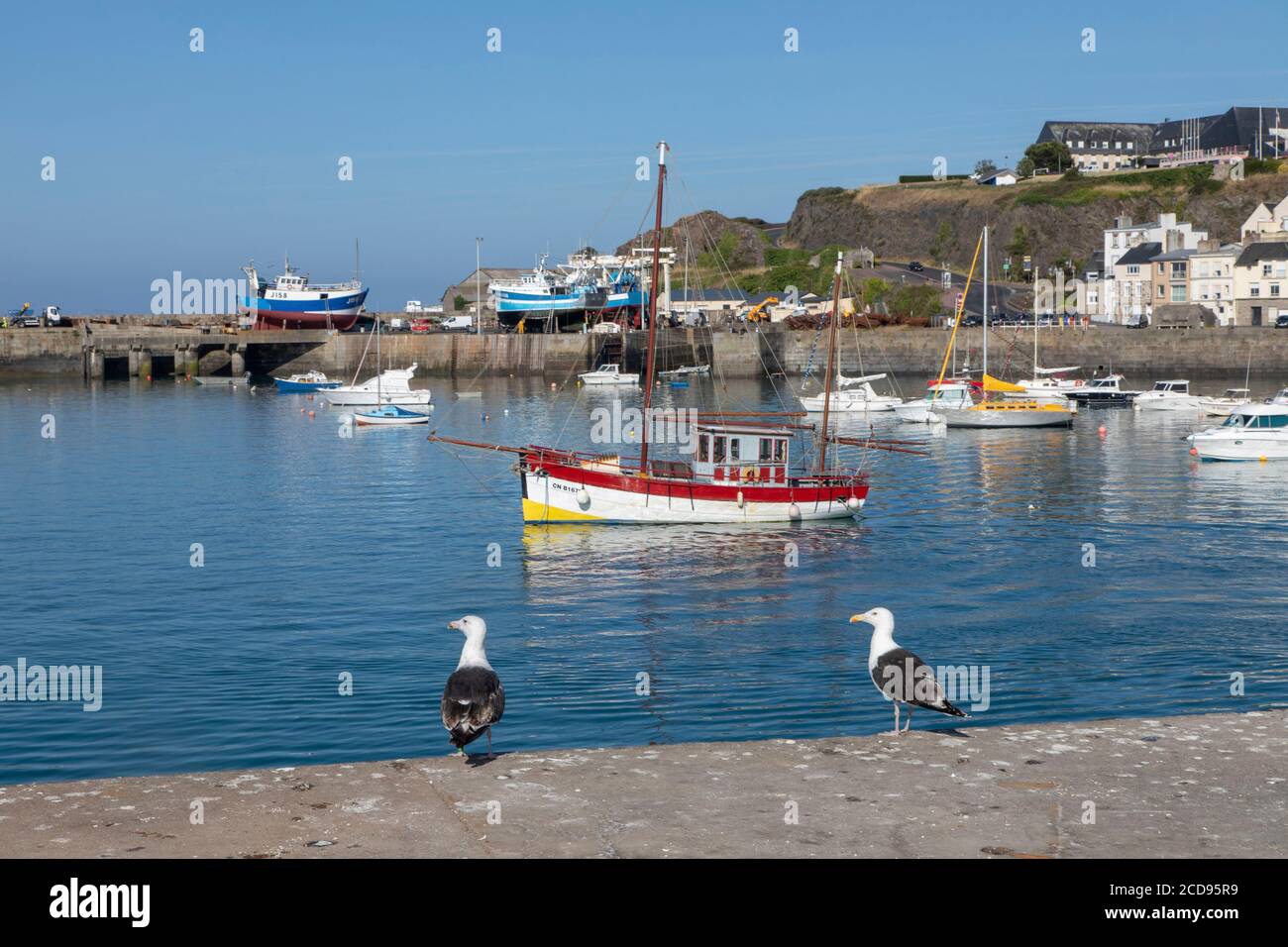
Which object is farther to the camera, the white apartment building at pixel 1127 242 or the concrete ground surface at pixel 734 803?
the white apartment building at pixel 1127 242

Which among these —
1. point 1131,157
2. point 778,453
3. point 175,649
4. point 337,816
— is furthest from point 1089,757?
point 1131,157

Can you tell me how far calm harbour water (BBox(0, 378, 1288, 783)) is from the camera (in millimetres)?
18062

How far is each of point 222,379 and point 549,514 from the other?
7705cm

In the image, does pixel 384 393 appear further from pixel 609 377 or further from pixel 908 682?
pixel 908 682

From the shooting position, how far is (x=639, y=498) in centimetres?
3541

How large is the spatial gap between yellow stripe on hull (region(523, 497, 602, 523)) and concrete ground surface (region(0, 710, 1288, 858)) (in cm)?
2468

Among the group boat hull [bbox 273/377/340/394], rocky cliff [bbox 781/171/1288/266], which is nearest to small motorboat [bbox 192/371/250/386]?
boat hull [bbox 273/377/340/394]

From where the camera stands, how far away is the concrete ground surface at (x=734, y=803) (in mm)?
8594

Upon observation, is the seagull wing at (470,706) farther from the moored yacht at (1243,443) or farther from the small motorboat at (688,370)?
the small motorboat at (688,370)

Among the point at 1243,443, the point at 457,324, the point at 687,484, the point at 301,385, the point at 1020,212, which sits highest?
the point at 1020,212

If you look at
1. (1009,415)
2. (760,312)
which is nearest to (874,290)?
(760,312)

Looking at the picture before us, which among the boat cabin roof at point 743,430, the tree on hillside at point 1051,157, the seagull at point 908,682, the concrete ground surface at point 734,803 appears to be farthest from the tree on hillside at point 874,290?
the concrete ground surface at point 734,803

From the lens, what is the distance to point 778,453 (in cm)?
3634

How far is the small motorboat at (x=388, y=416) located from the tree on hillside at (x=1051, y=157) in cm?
14331
